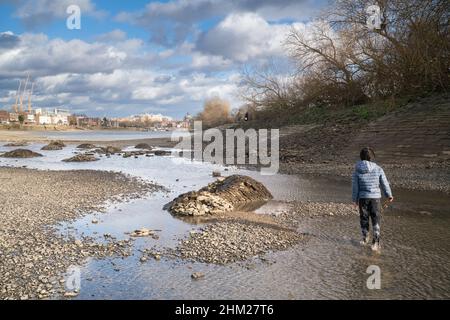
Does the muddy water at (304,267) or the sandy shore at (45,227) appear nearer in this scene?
the muddy water at (304,267)

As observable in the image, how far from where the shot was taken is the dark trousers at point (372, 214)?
8.41 meters

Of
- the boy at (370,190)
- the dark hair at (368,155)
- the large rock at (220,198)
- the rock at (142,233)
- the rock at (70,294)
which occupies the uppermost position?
the dark hair at (368,155)

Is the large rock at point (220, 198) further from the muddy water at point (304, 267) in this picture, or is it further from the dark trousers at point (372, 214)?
the dark trousers at point (372, 214)

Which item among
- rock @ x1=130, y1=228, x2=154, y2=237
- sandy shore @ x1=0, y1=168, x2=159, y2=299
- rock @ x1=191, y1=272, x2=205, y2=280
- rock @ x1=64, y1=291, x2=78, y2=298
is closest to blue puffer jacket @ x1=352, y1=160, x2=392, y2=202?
rock @ x1=191, y1=272, x2=205, y2=280

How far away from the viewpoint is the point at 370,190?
846 centimetres

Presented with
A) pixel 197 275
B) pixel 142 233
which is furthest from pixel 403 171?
pixel 197 275

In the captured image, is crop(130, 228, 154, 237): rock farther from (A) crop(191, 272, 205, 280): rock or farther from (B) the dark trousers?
(B) the dark trousers

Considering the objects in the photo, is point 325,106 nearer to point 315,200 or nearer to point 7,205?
point 315,200

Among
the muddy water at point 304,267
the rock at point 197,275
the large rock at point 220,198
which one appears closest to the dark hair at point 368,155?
the muddy water at point 304,267

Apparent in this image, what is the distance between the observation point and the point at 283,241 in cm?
906

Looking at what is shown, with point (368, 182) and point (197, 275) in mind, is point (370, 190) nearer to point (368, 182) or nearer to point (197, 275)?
point (368, 182)

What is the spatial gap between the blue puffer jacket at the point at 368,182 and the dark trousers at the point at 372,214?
0.40 feet
